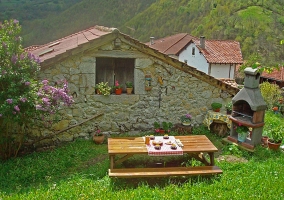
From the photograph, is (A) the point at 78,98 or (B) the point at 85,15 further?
(B) the point at 85,15

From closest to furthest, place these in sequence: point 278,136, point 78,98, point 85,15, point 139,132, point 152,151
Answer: point 152,151 → point 278,136 → point 78,98 → point 139,132 → point 85,15

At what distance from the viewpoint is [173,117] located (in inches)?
352

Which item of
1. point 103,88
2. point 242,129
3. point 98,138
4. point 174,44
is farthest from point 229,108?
point 174,44

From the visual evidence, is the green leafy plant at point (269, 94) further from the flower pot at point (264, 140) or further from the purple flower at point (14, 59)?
the purple flower at point (14, 59)

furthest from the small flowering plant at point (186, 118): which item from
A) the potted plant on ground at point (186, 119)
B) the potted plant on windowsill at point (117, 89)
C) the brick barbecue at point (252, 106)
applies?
the potted plant on windowsill at point (117, 89)

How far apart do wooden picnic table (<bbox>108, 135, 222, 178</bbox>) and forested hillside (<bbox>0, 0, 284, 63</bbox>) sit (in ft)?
72.8

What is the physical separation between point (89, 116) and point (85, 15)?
2830cm

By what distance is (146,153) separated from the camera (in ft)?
19.3

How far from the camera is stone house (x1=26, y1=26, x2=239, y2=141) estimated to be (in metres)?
7.92

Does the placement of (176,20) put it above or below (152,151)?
above

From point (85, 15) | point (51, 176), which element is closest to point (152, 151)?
point (51, 176)

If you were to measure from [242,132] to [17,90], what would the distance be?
211 inches

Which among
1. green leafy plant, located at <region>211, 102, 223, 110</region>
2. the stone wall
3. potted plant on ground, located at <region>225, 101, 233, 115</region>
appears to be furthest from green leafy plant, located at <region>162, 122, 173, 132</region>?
potted plant on ground, located at <region>225, 101, 233, 115</region>

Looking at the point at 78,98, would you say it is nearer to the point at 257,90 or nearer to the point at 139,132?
the point at 139,132
